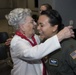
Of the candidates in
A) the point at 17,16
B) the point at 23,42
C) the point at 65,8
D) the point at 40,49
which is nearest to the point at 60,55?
the point at 40,49

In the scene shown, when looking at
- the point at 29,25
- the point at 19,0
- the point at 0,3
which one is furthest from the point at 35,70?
the point at 0,3

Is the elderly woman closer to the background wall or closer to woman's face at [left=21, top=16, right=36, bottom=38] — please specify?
woman's face at [left=21, top=16, right=36, bottom=38]

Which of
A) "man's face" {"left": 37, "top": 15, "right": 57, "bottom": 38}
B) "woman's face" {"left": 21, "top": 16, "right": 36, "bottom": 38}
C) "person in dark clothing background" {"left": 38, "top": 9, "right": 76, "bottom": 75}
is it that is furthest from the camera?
"woman's face" {"left": 21, "top": 16, "right": 36, "bottom": 38}

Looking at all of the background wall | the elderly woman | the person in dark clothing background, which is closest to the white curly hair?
the elderly woman

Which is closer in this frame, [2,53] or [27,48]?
[27,48]

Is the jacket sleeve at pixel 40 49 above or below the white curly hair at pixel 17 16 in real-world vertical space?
below

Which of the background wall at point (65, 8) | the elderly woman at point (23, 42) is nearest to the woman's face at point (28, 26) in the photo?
the elderly woman at point (23, 42)

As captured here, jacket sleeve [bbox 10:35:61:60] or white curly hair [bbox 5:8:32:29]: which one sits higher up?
white curly hair [bbox 5:8:32:29]

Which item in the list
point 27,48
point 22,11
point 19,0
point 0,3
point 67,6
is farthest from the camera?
point 0,3

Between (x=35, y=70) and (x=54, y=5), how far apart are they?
189 cm

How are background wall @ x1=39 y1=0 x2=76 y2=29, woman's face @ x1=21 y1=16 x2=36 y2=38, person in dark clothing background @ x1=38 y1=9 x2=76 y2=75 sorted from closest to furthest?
1. person in dark clothing background @ x1=38 y1=9 x2=76 y2=75
2. woman's face @ x1=21 y1=16 x2=36 y2=38
3. background wall @ x1=39 y1=0 x2=76 y2=29

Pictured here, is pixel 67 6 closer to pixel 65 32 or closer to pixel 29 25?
pixel 29 25

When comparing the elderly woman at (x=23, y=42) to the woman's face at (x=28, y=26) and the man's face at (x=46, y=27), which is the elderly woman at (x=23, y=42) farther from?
the man's face at (x=46, y=27)

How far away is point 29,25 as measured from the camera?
158 cm
